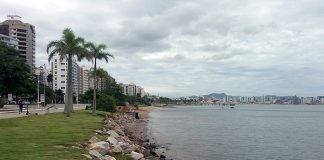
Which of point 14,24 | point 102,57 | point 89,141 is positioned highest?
point 14,24

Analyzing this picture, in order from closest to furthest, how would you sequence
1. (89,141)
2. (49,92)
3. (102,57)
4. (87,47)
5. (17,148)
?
1. (17,148)
2. (89,141)
3. (87,47)
4. (102,57)
5. (49,92)

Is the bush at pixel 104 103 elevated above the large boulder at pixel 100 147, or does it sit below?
above

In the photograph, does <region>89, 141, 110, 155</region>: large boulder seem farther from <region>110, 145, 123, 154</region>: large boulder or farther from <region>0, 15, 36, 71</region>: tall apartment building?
<region>0, 15, 36, 71</region>: tall apartment building

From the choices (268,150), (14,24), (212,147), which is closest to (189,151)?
(212,147)

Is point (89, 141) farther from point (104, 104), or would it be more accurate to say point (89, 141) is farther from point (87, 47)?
point (104, 104)

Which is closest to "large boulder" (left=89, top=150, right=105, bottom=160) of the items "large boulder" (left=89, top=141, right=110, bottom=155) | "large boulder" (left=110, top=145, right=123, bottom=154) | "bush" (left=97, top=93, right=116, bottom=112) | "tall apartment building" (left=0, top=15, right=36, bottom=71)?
"large boulder" (left=89, top=141, right=110, bottom=155)

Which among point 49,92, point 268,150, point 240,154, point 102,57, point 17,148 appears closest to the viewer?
point 17,148

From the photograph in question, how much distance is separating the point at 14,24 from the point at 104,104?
131m

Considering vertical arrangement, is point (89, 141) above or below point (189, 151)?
above

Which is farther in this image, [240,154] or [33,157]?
[240,154]

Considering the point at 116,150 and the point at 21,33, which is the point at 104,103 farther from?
the point at 21,33

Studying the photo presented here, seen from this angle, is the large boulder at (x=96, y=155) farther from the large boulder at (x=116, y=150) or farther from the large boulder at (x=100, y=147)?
the large boulder at (x=116, y=150)

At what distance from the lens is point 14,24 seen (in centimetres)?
19288

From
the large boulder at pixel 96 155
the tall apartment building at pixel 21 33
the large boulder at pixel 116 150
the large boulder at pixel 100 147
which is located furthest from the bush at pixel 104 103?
the tall apartment building at pixel 21 33
